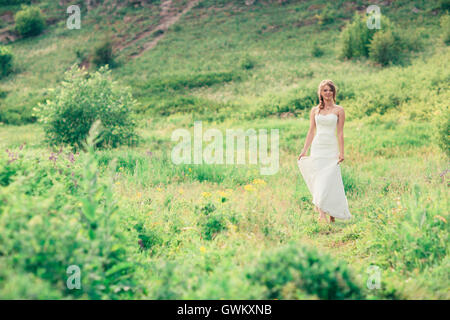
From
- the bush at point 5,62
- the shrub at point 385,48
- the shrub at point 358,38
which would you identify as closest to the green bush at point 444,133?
the shrub at point 385,48

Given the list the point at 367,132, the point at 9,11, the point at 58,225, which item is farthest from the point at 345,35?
the point at 9,11

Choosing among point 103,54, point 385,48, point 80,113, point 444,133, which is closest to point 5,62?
point 103,54

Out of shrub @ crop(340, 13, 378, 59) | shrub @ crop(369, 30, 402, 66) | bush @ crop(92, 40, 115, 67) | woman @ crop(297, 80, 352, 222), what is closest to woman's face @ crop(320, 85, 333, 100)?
woman @ crop(297, 80, 352, 222)

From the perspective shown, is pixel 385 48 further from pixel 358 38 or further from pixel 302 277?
pixel 302 277

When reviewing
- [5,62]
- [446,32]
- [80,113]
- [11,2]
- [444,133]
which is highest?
[11,2]

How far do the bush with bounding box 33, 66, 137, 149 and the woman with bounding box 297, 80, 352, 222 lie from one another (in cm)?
824

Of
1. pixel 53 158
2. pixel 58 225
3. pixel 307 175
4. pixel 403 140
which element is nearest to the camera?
pixel 58 225

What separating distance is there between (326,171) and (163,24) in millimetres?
41820

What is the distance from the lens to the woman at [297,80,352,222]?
5797 mm

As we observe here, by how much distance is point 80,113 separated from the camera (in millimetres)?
12500

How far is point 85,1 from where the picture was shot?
52.7 metres

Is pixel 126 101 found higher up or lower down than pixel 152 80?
higher up
